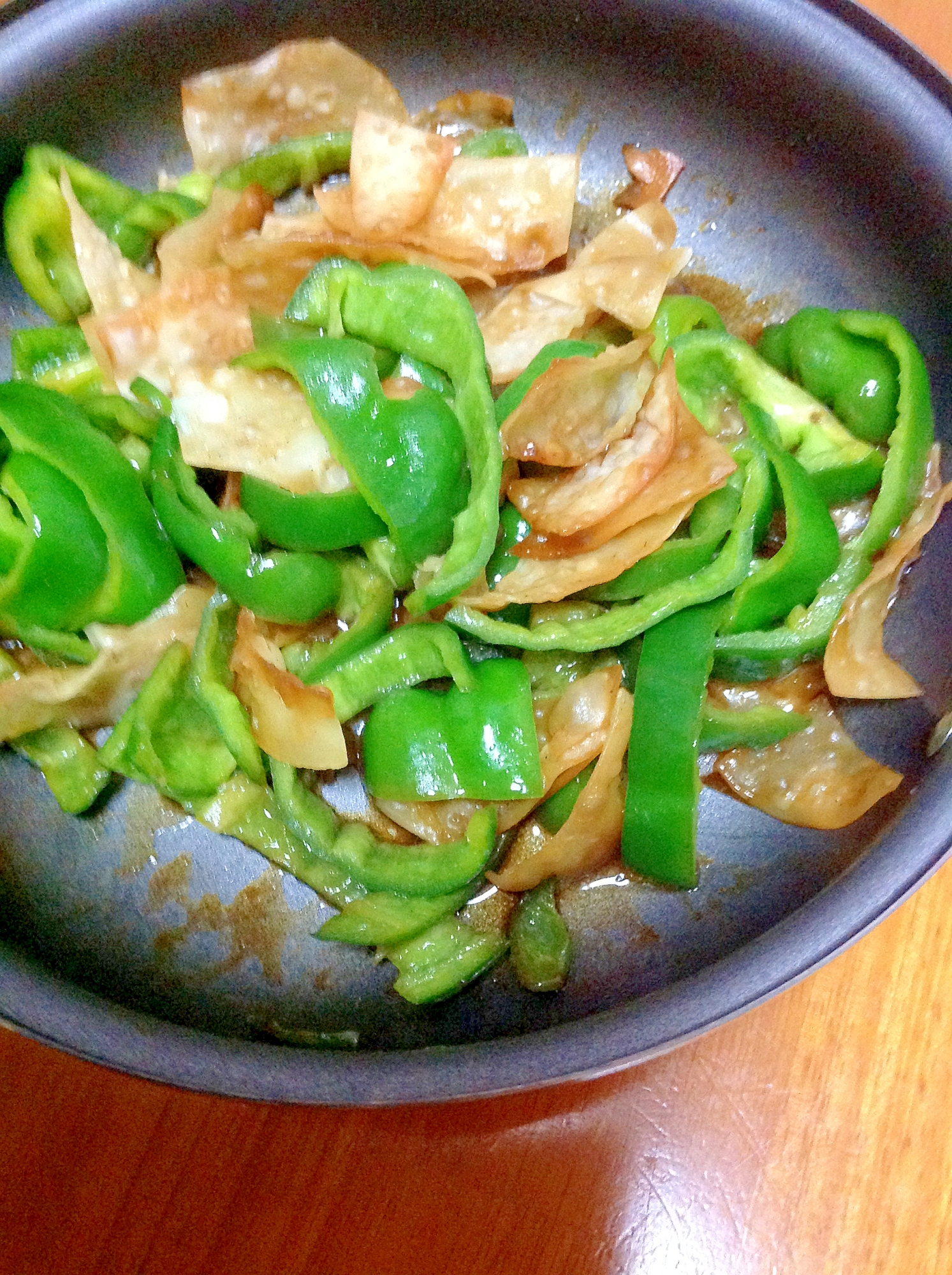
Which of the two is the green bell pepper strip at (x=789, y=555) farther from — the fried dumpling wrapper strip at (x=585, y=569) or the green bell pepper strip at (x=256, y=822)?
the green bell pepper strip at (x=256, y=822)

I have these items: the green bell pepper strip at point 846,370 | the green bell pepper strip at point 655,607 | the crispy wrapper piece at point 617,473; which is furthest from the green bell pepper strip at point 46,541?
the green bell pepper strip at point 846,370

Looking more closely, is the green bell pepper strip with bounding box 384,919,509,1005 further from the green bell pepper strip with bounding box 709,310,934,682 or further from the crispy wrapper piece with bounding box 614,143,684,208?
the crispy wrapper piece with bounding box 614,143,684,208

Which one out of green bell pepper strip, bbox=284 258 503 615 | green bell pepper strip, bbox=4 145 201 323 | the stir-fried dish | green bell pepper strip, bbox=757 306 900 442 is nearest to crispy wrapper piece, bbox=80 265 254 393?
the stir-fried dish

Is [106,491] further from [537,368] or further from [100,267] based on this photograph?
[537,368]

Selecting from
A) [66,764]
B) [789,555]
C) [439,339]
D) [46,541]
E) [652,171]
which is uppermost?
[652,171]

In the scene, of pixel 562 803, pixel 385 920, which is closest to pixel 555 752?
pixel 562 803

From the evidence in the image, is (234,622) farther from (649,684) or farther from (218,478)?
(649,684)

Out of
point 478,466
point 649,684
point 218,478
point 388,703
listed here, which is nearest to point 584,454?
point 478,466
